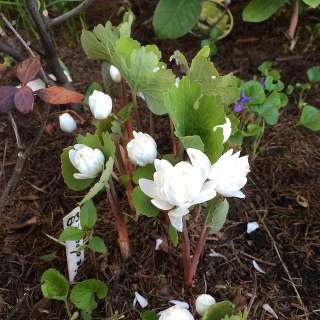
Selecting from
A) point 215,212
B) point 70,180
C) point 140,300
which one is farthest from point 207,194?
point 140,300

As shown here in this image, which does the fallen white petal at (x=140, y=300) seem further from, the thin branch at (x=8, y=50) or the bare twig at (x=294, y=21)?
the bare twig at (x=294, y=21)

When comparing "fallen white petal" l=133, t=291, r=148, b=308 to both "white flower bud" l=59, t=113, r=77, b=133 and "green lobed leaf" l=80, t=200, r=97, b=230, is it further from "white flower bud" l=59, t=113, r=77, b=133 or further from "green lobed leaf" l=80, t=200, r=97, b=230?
"white flower bud" l=59, t=113, r=77, b=133

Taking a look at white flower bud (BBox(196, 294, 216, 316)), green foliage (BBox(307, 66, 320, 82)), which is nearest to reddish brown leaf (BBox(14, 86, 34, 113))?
white flower bud (BBox(196, 294, 216, 316))

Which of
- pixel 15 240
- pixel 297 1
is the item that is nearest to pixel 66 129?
pixel 15 240

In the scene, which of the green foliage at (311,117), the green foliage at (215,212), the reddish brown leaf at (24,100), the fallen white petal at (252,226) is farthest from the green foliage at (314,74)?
the reddish brown leaf at (24,100)

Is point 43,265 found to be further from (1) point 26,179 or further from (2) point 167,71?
(2) point 167,71

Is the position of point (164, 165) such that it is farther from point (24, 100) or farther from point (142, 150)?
point (24, 100)

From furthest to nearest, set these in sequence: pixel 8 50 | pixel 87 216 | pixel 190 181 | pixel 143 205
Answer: pixel 8 50
pixel 87 216
pixel 143 205
pixel 190 181
